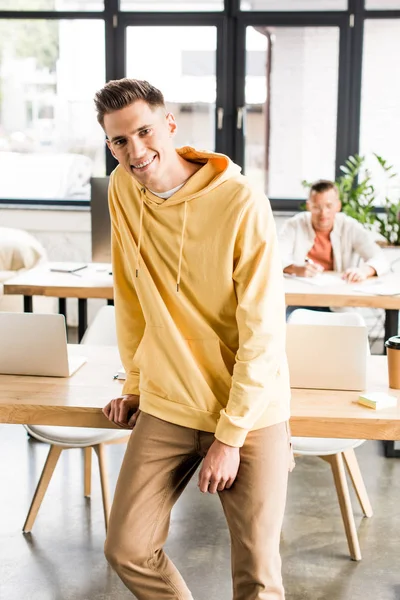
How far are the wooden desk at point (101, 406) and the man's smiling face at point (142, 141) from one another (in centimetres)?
65

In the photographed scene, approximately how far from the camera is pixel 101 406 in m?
2.06

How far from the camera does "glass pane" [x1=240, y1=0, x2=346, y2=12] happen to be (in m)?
5.92

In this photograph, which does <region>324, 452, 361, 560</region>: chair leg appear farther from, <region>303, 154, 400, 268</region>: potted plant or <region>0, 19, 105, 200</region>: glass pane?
<region>0, 19, 105, 200</region>: glass pane

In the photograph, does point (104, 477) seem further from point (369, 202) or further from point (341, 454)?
point (369, 202)

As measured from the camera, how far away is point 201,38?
6113 millimetres

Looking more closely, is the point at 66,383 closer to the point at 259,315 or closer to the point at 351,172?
the point at 259,315

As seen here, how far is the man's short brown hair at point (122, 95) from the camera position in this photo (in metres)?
1.73

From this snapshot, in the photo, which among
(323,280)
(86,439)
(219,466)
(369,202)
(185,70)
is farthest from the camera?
(185,70)

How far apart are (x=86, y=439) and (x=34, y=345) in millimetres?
493

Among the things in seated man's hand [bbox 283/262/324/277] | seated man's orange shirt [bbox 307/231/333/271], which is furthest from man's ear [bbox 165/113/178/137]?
seated man's orange shirt [bbox 307/231/333/271]

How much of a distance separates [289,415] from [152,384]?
0.33 metres

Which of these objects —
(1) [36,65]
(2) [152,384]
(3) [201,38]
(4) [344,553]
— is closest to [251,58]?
(3) [201,38]

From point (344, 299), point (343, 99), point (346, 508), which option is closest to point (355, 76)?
point (343, 99)

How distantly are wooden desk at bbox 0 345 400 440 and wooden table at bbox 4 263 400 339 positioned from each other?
4.68 feet
